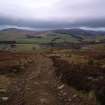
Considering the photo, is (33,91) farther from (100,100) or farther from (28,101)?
(100,100)

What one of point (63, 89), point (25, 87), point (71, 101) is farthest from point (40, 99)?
point (25, 87)

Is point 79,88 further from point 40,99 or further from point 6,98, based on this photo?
point 6,98

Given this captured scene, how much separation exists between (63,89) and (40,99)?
3.30 meters

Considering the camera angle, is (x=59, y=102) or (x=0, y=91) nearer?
(x=59, y=102)

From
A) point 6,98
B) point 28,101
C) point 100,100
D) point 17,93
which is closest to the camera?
point 100,100

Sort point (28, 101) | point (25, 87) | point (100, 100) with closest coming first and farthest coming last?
point (100, 100), point (28, 101), point (25, 87)

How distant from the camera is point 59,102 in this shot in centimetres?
1408

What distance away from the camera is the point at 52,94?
16531 millimetres

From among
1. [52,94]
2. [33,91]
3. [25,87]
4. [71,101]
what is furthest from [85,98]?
[25,87]

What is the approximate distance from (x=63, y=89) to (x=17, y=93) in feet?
10.3

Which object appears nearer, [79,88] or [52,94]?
[52,94]

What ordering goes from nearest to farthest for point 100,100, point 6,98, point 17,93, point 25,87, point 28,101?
point 100,100, point 28,101, point 6,98, point 17,93, point 25,87

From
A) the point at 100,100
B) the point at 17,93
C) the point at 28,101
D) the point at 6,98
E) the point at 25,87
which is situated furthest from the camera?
the point at 25,87

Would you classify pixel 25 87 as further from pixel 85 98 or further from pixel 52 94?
pixel 85 98
